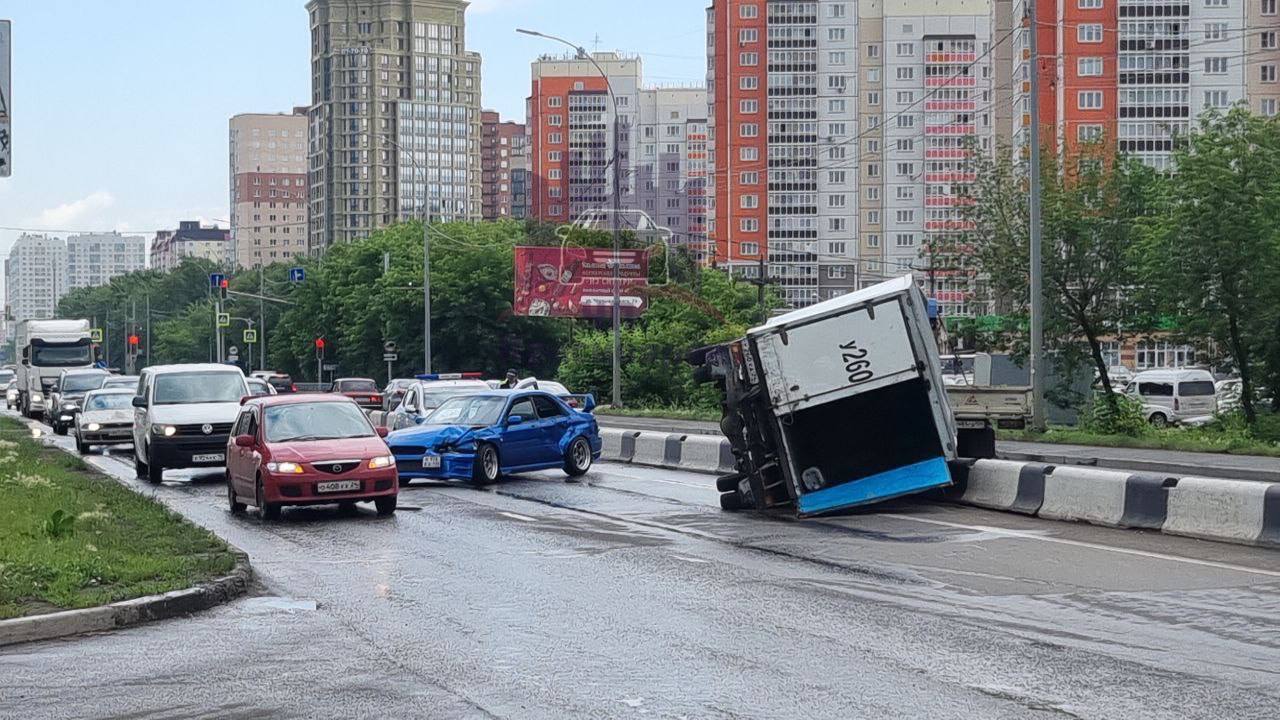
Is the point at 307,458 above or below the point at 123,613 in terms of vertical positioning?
above

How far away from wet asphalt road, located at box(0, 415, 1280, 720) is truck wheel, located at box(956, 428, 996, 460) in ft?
13.7

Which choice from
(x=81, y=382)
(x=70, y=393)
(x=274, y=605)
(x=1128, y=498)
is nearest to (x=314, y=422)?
(x=274, y=605)

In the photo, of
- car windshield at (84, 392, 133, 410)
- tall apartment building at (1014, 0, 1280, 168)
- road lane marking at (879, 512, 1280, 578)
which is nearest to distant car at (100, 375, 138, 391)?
car windshield at (84, 392, 133, 410)

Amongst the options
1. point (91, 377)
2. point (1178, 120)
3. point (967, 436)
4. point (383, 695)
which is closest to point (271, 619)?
point (383, 695)

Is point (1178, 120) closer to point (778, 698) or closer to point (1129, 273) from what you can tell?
point (1129, 273)

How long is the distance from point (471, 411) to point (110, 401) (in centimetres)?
1597

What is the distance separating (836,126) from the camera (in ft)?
498

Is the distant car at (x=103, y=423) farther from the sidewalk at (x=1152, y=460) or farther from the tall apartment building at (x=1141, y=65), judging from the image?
the tall apartment building at (x=1141, y=65)

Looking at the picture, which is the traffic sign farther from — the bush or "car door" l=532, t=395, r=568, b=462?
the bush

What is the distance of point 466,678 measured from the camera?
8859 millimetres

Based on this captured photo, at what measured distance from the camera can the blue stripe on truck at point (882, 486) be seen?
18.2 metres

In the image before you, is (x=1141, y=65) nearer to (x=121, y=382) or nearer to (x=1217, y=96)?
(x=1217, y=96)

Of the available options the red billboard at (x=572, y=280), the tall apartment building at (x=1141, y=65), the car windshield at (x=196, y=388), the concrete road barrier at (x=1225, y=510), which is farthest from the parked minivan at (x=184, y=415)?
the tall apartment building at (x=1141, y=65)

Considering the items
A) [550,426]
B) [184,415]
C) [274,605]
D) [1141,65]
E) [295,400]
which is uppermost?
[1141,65]
